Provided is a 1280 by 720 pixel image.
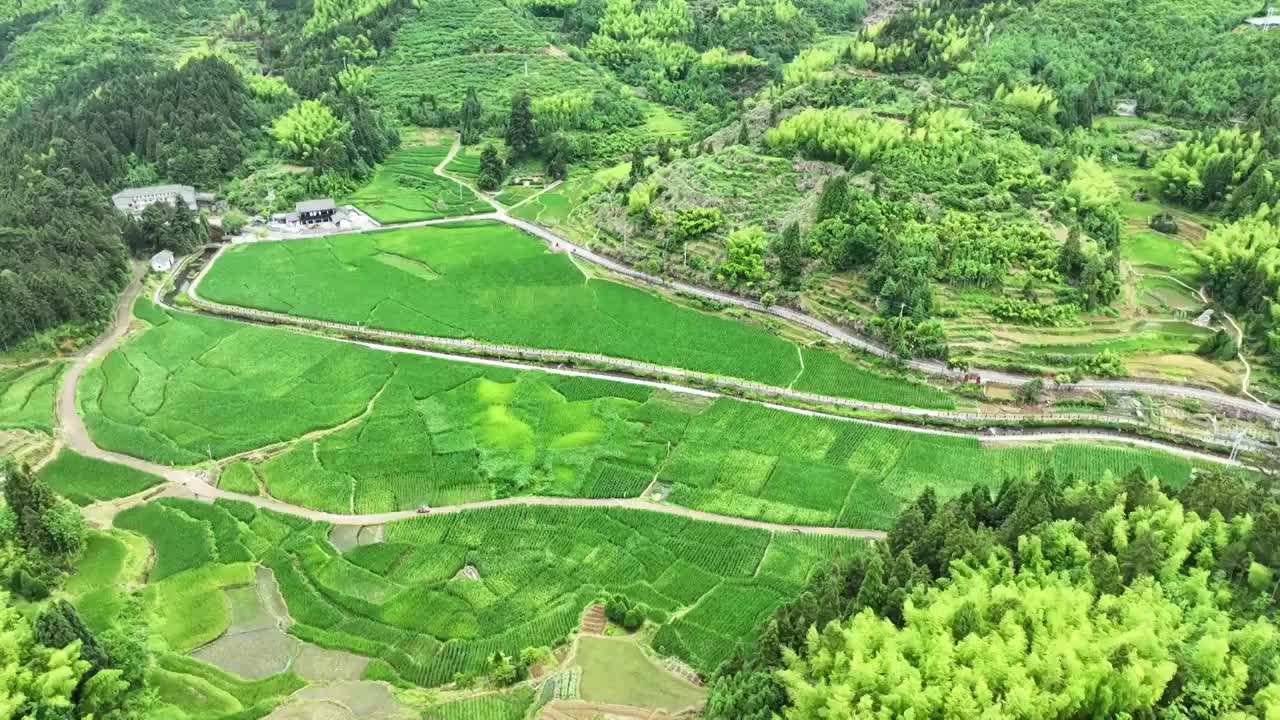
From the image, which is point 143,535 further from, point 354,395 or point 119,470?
point 354,395

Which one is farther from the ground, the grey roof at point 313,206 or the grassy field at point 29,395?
the grey roof at point 313,206

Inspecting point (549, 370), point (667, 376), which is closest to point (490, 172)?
point (549, 370)

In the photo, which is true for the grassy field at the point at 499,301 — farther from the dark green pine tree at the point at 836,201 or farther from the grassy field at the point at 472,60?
the grassy field at the point at 472,60

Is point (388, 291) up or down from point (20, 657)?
down

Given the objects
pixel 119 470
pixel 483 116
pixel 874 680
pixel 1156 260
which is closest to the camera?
pixel 874 680

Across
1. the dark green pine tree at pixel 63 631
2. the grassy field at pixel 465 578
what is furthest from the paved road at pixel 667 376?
the dark green pine tree at pixel 63 631

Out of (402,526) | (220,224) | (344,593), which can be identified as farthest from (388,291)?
(344,593)
